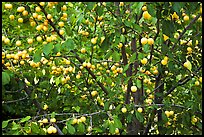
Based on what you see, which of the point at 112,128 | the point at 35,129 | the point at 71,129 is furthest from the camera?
the point at 112,128

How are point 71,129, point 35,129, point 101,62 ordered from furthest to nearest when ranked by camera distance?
point 101,62
point 71,129
point 35,129

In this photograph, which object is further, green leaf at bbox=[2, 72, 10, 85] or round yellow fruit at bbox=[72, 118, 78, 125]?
round yellow fruit at bbox=[72, 118, 78, 125]

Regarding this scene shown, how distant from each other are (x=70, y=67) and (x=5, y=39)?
2.17 feet

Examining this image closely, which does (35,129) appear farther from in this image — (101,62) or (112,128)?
(101,62)

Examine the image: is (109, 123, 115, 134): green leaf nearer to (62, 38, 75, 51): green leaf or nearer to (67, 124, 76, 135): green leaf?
(67, 124, 76, 135): green leaf

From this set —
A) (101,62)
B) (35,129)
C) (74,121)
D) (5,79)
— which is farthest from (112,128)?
(101,62)

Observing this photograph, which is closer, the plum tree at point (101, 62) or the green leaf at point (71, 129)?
the green leaf at point (71, 129)

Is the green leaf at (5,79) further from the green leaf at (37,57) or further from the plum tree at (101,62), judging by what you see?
the green leaf at (37,57)

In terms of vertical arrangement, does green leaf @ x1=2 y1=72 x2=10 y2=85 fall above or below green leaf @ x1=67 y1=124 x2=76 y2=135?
above

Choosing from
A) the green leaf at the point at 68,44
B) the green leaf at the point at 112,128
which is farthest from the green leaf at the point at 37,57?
the green leaf at the point at 112,128

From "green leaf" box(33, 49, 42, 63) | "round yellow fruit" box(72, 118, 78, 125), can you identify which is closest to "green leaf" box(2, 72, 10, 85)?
"green leaf" box(33, 49, 42, 63)

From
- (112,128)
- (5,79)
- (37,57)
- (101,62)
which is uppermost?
(101,62)

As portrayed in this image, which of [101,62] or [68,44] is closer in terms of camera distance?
[68,44]

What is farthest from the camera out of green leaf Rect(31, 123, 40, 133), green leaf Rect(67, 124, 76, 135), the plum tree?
the plum tree
